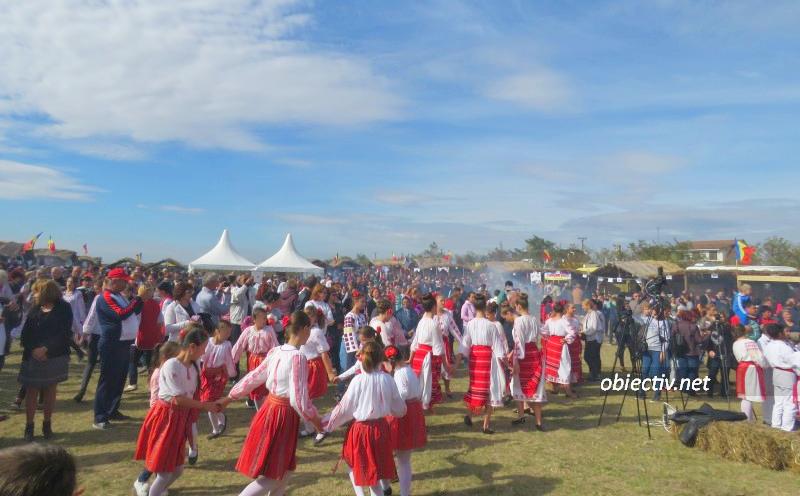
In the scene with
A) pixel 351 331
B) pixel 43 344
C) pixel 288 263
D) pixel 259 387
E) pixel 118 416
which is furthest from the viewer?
pixel 288 263

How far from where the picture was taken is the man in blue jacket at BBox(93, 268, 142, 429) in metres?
6.89

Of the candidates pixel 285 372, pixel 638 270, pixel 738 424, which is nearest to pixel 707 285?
pixel 638 270

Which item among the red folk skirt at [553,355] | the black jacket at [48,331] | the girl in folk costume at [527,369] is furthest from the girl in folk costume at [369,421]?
the red folk skirt at [553,355]

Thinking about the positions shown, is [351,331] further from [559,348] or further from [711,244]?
[711,244]

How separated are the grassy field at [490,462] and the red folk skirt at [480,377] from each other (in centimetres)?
50

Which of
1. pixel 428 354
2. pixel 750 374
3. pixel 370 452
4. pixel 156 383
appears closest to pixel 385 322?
pixel 428 354

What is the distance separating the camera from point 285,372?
4230 millimetres

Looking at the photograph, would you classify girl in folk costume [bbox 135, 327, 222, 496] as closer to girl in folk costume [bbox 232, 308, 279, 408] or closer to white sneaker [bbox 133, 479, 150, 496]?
white sneaker [bbox 133, 479, 150, 496]

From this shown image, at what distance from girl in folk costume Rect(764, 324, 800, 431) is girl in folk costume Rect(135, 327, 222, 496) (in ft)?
25.9

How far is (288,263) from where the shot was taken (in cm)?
2548

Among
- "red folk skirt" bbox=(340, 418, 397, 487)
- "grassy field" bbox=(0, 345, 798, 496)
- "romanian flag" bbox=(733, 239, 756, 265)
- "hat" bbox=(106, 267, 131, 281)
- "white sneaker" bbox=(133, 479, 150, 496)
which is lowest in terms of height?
"grassy field" bbox=(0, 345, 798, 496)

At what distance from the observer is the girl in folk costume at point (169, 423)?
13.9 feet

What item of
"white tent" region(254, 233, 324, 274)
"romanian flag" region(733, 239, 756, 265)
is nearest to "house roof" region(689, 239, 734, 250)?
"romanian flag" region(733, 239, 756, 265)

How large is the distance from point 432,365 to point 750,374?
5025mm
